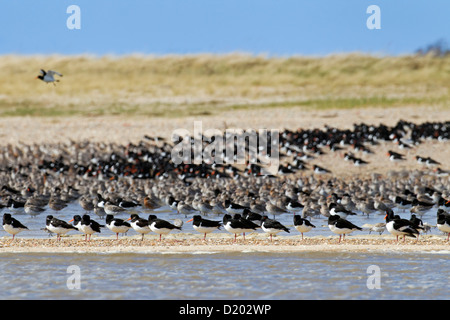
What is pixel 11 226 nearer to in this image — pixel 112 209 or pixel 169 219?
pixel 112 209

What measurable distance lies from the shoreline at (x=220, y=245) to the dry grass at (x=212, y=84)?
3752 centimetres

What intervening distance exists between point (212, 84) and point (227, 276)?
63.2 m

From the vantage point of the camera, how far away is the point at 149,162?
42750 mm

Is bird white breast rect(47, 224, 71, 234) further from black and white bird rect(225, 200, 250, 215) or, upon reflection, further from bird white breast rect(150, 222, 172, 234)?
black and white bird rect(225, 200, 250, 215)

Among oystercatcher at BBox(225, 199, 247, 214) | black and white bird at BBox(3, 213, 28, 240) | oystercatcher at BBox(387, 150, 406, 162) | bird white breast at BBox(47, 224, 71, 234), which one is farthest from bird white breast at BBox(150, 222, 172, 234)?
oystercatcher at BBox(387, 150, 406, 162)

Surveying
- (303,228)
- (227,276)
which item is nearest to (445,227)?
(303,228)

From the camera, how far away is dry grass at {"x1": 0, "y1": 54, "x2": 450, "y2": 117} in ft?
212

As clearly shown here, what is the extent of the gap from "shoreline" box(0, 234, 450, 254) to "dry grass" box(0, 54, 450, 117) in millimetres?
37520

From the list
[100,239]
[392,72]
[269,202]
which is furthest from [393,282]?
[392,72]

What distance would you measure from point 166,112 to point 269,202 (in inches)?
1328

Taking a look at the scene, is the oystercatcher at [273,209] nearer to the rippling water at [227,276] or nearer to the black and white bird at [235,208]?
the black and white bird at [235,208]

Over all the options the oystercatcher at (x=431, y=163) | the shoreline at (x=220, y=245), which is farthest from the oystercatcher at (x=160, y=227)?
the oystercatcher at (x=431, y=163)

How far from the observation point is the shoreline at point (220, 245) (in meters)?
21.0
